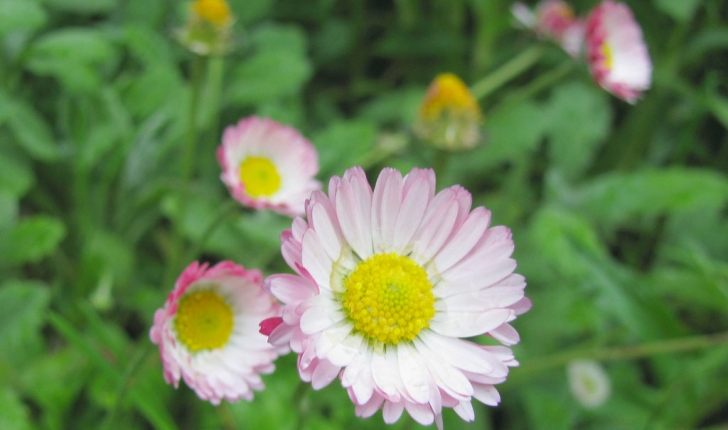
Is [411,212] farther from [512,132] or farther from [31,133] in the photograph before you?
[512,132]

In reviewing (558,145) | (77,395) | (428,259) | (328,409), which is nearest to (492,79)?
(558,145)

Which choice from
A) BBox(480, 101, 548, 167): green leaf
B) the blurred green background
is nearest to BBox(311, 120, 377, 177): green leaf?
the blurred green background

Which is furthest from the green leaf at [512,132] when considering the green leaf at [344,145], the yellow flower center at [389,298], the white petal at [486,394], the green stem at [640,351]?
the white petal at [486,394]

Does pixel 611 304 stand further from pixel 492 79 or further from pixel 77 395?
pixel 77 395

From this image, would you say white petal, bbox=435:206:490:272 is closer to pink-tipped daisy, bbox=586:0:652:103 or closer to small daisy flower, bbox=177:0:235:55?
small daisy flower, bbox=177:0:235:55

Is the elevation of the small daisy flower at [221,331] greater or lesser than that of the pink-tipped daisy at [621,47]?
lesser

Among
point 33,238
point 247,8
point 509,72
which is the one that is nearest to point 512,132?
point 509,72

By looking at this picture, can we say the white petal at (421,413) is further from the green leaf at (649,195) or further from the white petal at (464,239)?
the green leaf at (649,195)
